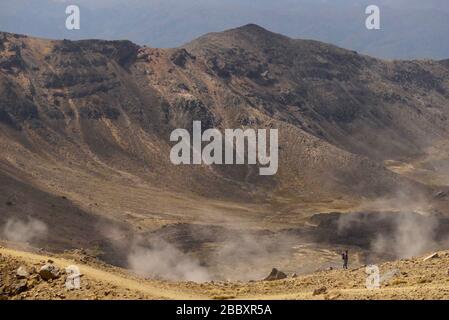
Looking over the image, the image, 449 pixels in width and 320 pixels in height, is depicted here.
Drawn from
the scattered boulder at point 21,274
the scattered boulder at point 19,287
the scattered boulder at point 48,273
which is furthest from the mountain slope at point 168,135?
the scattered boulder at point 19,287

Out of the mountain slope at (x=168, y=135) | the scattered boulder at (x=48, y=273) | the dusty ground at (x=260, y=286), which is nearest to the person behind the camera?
the dusty ground at (x=260, y=286)

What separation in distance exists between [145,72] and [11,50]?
89.7 feet

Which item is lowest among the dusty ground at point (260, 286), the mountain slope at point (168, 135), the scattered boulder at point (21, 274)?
the dusty ground at point (260, 286)

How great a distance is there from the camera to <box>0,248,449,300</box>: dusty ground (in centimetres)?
1692

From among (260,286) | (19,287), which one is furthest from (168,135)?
(19,287)

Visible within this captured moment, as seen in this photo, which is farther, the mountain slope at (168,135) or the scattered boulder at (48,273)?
the mountain slope at (168,135)

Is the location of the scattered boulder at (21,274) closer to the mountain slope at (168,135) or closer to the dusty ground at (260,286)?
the dusty ground at (260,286)

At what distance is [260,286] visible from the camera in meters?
23.2

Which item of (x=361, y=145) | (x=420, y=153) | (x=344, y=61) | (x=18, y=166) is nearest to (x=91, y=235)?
(x=18, y=166)

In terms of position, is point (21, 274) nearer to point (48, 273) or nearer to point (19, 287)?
point (19, 287)

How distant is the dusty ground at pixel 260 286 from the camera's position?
16922 millimetres

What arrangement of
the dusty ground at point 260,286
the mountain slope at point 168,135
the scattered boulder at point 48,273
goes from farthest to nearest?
the mountain slope at point 168,135 < the scattered boulder at point 48,273 < the dusty ground at point 260,286

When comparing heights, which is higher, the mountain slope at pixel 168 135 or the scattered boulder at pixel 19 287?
the mountain slope at pixel 168 135
